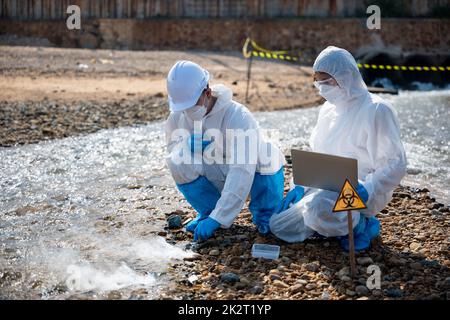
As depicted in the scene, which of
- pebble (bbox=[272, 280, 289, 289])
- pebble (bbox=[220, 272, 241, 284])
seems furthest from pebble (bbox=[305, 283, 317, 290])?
pebble (bbox=[220, 272, 241, 284])

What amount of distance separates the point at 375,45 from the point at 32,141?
1763 cm

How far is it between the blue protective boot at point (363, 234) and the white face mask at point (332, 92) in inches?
32.1

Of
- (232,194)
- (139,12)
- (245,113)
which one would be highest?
(139,12)

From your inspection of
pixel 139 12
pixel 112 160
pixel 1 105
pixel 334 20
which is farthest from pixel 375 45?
pixel 112 160

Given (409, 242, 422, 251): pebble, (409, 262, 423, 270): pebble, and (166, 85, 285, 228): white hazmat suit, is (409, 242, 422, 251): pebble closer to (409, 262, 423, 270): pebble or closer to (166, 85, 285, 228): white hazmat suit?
(409, 262, 423, 270): pebble

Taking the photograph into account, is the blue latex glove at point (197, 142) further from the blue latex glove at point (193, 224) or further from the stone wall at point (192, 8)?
the stone wall at point (192, 8)

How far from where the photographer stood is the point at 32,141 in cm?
802

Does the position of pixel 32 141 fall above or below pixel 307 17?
below

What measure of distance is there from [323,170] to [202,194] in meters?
1.06

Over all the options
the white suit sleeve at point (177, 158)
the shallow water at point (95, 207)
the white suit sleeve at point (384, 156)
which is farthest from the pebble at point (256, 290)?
the white suit sleeve at point (177, 158)

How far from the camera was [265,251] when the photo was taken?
414cm

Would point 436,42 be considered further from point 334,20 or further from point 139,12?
point 139,12

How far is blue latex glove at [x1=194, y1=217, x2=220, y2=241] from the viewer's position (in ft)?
13.9

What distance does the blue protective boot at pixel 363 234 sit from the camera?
4164 millimetres
